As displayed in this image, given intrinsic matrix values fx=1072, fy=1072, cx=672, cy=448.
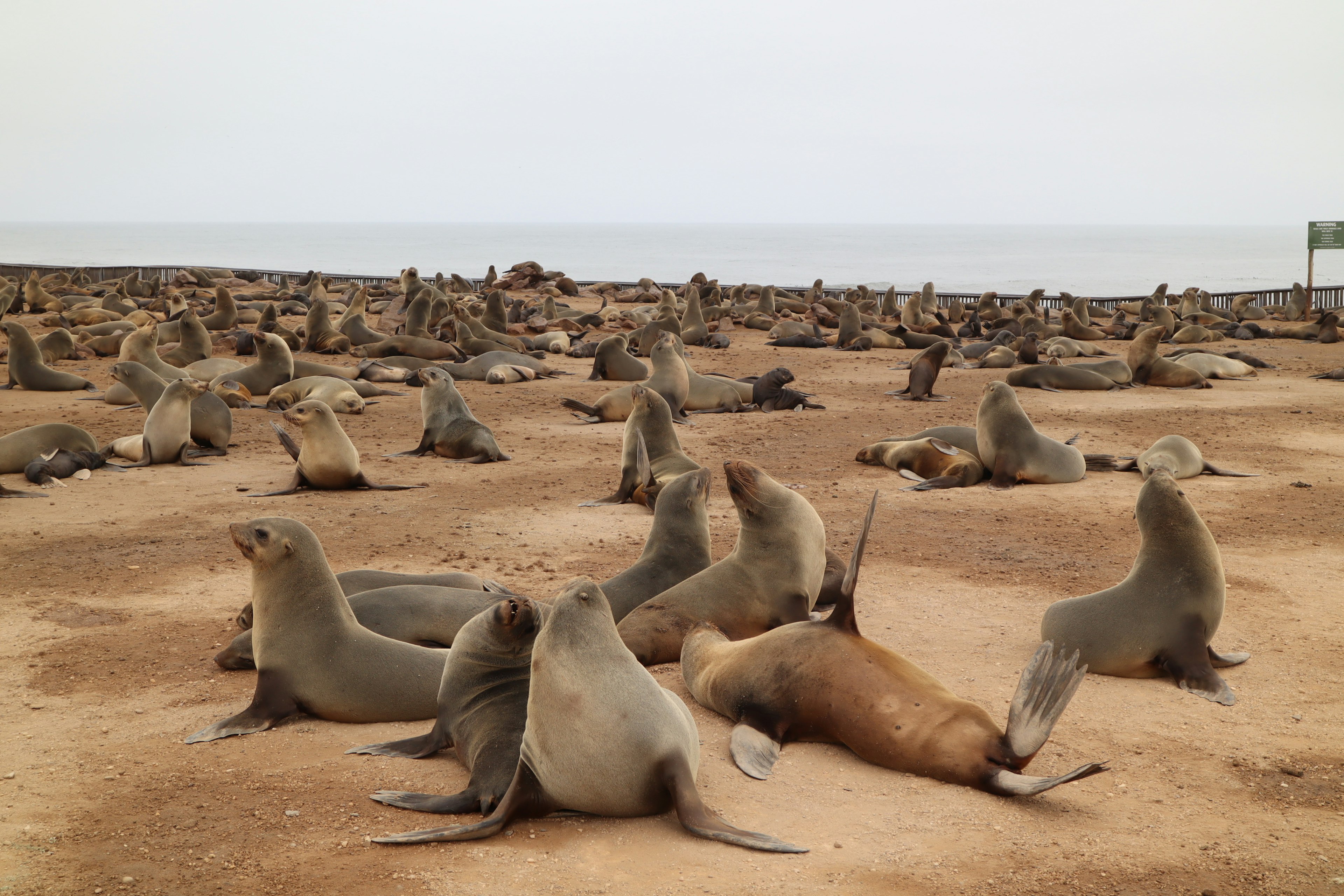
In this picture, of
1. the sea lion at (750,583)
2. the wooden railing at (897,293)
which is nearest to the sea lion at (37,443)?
the sea lion at (750,583)

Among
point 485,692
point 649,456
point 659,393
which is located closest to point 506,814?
point 485,692

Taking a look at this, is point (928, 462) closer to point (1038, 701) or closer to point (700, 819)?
point (1038, 701)

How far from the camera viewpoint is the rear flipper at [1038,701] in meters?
3.30

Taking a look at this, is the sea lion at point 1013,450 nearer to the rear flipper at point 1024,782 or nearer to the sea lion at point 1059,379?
the rear flipper at point 1024,782

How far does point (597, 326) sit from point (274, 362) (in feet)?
32.6

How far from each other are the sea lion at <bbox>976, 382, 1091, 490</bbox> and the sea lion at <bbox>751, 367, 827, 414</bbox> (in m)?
3.93

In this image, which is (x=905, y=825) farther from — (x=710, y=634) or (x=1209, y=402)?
(x=1209, y=402)

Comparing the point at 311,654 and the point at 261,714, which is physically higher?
the point at 311,654

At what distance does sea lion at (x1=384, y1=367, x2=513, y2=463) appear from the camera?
9.75 metres

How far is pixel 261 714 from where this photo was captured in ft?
13.2

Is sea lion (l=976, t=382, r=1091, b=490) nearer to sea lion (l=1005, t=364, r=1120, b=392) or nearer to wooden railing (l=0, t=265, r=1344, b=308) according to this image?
sea lion (l=1005, t=364, r=1120, b=392)

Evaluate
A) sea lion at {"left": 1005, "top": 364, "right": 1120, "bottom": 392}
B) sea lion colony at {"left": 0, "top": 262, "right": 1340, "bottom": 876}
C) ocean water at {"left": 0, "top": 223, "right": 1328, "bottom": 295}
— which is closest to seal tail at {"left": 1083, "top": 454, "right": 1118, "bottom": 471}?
sea lion colony at {"left": 0, "top": 262, "right": 1340, "bottom": 876}

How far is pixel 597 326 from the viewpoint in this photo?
22.2 m

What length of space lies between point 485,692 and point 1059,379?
40.5ft
